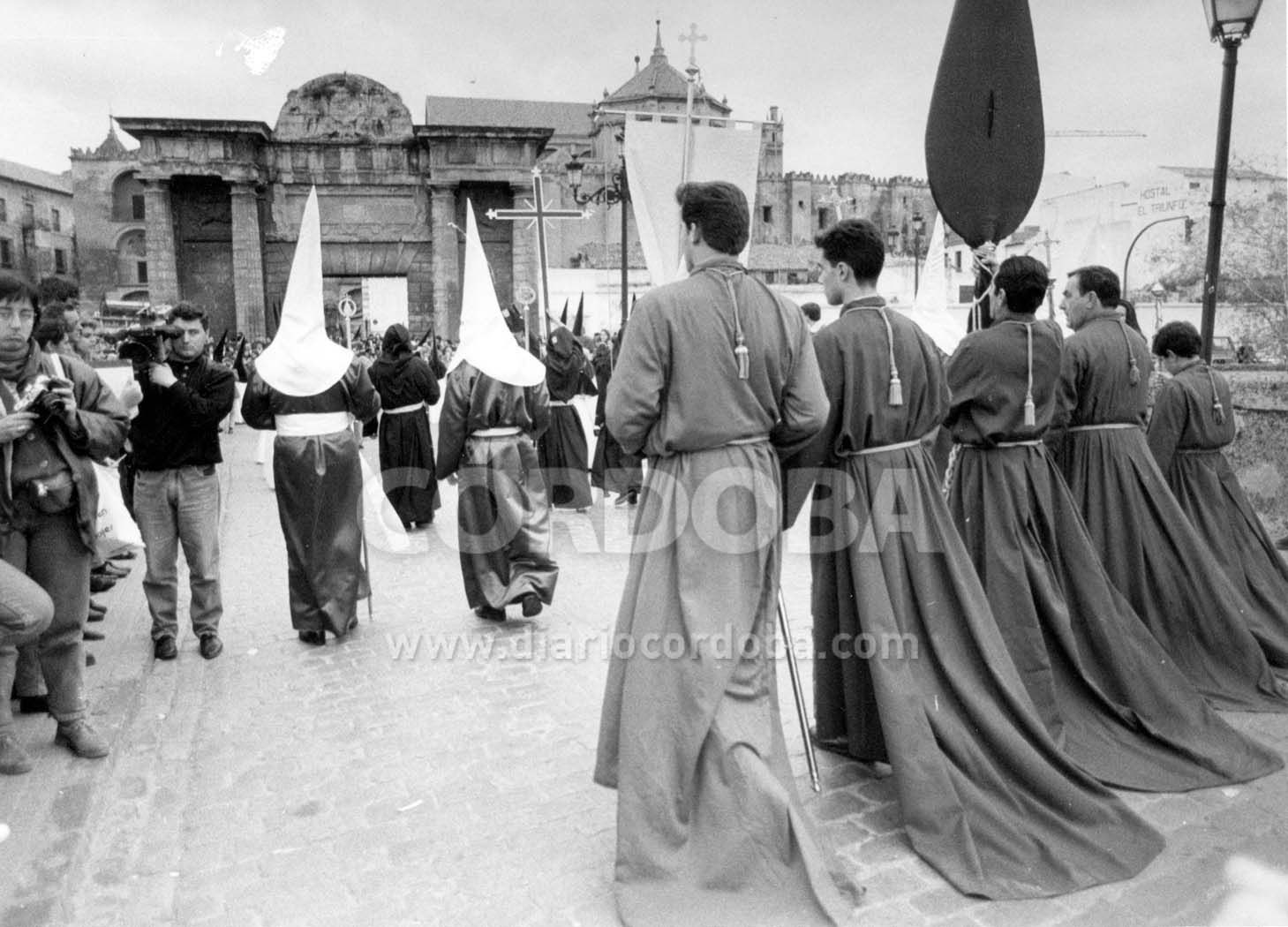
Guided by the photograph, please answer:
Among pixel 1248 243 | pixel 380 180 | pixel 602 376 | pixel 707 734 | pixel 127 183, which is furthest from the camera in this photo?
pixel 127 183

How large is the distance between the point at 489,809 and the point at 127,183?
7342 cm

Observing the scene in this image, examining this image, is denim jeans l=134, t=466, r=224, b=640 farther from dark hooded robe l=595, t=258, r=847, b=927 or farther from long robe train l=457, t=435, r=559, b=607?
dark hooded robe l=595, t=258, r=847, b=927

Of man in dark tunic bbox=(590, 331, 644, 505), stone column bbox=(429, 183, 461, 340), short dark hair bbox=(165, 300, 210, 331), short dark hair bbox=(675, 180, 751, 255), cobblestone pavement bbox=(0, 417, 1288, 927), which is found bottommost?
cobblestone pavement bbox=(0, 417, 1288, 927)

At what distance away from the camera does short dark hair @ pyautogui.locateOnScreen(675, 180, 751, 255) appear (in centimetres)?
340

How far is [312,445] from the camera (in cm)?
620

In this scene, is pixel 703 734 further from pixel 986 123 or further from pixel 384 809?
pixel 986 123

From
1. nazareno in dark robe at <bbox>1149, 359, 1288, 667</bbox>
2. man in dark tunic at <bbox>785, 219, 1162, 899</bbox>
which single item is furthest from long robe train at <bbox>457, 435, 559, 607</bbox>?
nazareno in dark robe at <bbox>1149, 359, 1288, 667</bbox>

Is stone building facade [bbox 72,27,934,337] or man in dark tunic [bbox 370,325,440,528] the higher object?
stone building facade [bbox 72,27,934,337]

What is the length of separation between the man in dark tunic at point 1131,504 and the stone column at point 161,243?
79.6ft

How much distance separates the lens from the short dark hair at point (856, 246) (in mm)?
3893

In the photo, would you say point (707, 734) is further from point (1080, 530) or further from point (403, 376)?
point (403, 376)

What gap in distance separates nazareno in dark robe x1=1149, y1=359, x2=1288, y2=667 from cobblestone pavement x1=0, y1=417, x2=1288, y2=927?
131 cm

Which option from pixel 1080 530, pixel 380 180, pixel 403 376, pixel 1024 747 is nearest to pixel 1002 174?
pixel 1080 530

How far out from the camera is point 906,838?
359 cm
